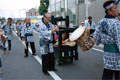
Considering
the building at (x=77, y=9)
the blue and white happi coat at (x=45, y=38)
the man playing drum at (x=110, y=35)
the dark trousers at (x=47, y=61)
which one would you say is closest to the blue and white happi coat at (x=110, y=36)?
the man playing drum at (x=110, y=35)

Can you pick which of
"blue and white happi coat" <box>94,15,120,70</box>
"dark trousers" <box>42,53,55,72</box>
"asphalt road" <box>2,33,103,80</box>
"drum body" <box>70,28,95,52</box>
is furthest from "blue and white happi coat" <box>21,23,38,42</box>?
"blue and white happi coat" <box>94,15,120,70</box>

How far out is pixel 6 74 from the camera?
604 centimetres

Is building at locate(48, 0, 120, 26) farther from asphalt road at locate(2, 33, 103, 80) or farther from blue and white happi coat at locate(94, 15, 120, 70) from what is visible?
blue and white happi coat at locate(94, 15, 120, 70)

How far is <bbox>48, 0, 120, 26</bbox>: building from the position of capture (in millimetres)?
23430

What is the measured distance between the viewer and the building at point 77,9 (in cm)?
2343

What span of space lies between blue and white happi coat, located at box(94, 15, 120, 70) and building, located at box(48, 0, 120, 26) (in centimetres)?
1919

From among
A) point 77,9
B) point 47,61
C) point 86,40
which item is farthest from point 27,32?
point 77,9

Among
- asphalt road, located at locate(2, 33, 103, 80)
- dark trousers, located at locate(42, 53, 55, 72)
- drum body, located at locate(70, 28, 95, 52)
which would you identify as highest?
drum body, located at locate(70, 28, 95, 52)

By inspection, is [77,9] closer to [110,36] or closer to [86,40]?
[86,40]

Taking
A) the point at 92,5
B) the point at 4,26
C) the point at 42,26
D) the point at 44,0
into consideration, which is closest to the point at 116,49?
the point at 42,26

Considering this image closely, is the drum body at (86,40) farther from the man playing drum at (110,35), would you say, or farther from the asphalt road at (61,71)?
the asphalt road at (61,71)

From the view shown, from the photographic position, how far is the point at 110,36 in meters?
3.35

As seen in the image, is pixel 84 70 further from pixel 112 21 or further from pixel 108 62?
pixel 112 21

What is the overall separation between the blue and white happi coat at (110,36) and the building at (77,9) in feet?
62.9
